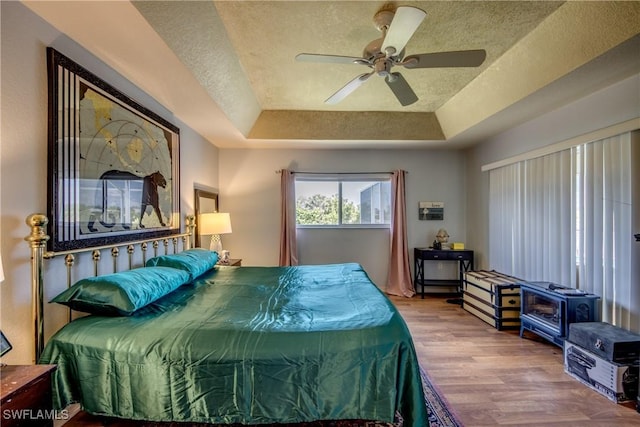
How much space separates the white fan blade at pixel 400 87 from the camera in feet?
7.50

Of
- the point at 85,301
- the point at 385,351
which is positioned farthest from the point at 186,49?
the point at 385,351

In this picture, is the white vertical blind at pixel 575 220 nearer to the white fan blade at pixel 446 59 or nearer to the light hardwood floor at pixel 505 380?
the light hardwood floor at pixel 505 380

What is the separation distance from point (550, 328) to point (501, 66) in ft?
8.38

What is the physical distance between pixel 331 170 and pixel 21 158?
12.4 feet

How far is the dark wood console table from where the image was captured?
442 centimetres

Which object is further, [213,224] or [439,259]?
[439,259]

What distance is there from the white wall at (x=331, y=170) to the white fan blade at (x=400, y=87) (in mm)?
2203

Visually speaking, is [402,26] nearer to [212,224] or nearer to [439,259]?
[212,224]

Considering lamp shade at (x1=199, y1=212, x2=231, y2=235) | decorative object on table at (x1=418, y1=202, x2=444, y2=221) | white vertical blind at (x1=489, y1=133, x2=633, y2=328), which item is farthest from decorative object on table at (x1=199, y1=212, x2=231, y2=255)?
white vertical blind at (x1=489, y1=133, x2=633, y2=328)

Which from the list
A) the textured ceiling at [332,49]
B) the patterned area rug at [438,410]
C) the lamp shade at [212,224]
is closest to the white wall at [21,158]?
the textured ceiling at [332,49]

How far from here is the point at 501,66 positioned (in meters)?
2.77

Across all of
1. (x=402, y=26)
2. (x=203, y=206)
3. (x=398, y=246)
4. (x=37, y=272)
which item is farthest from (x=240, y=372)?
(x=398, y=246)

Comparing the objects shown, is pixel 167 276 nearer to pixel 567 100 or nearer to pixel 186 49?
pixel 186 49

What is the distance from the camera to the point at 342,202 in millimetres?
4941
